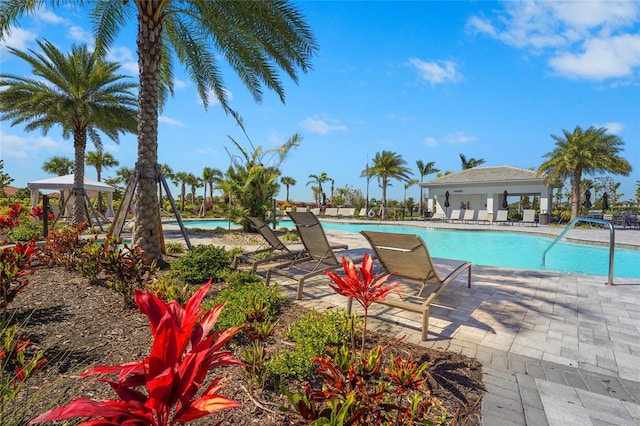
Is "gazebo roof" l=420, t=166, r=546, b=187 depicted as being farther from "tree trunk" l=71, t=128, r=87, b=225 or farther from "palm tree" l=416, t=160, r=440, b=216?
"tree trunk" l=71, t=128, r=87, b=225

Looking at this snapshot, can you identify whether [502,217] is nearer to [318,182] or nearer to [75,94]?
[75,94]

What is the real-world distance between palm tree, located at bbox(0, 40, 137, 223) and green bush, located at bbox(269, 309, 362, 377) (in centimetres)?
1320

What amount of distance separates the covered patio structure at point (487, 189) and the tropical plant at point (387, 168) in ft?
8.58

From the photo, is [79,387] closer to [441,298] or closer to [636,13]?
[441,298]

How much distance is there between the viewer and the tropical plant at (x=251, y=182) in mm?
12312

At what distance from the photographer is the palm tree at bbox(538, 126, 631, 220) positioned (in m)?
19.2

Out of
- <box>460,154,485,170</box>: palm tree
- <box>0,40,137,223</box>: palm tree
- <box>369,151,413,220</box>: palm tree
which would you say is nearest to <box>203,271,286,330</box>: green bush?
<box>0,40,137,223</box>: palm tree

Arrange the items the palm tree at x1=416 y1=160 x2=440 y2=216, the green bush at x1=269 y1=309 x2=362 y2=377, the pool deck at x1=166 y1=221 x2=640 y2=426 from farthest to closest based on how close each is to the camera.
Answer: the palm tree at x1=416 y1=160 x2=440 y2=216, the green bush at x1=269 y1=309 x2=362 y2=377, the pool deck at x1=166 y1=221 x2=640 y2=426

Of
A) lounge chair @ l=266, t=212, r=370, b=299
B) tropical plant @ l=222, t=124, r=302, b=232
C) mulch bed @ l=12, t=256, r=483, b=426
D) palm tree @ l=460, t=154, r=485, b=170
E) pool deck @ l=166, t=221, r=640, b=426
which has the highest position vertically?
palm tree @ l=460, t=154, r=485, b=170

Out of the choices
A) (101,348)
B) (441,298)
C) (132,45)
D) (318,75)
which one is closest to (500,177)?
(318,75)

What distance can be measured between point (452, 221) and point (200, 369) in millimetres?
26280

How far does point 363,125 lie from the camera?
72.7ft

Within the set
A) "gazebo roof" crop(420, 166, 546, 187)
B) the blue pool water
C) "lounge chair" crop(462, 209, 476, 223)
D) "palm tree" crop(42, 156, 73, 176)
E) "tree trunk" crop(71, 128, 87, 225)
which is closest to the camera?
the blue pool water

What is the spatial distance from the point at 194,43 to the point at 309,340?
8.16 m
